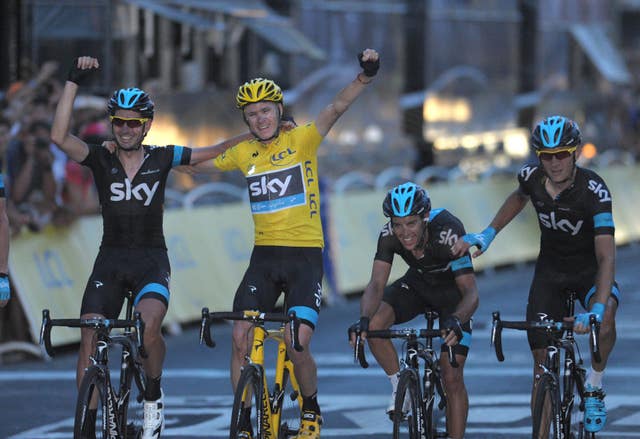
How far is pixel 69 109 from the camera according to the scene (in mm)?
9719

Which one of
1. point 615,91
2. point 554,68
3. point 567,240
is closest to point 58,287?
point 567,240

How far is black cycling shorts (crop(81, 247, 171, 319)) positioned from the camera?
31.2 ft

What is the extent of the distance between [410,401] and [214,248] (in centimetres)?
853

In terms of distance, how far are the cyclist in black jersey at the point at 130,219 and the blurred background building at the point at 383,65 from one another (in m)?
10.2

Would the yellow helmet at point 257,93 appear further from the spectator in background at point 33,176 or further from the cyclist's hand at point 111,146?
the spectator in background at point 33,176

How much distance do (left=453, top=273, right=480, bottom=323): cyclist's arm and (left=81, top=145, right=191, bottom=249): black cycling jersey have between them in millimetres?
1868

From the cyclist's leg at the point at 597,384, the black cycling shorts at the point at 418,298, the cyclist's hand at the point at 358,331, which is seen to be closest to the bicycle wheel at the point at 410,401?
A: the cyclist's hand at the point at 358,331

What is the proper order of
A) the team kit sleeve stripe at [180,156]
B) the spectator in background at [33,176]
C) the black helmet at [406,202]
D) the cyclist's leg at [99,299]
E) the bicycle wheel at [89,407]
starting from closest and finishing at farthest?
1. the bicycle wheel at [89,407]
2. the black helmet at [406,202]
3. the cyclist's leg at [99,299]
4. the team kit sleeve stripe at [180,156]
5. the spectator in background at [33,176]

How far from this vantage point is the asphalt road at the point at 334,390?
11.2m

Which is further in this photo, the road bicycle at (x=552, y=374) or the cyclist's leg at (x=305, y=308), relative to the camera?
the cyclist's leg at (x=305, y=308)

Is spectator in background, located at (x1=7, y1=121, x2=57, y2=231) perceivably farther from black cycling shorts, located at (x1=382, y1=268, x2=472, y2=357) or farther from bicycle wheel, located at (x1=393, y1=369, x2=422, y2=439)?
bicycle wheel, located at (x1=393, y1=369, x2=422, y2=439)

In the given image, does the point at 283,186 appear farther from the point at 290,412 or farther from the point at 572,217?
the point at 572,217

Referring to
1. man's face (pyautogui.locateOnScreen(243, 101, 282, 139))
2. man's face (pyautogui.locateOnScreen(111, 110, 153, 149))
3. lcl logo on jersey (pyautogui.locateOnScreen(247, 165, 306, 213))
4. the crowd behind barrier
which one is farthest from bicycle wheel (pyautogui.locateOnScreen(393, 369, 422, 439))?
the crowd behind barrier

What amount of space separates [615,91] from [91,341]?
3110 cm
